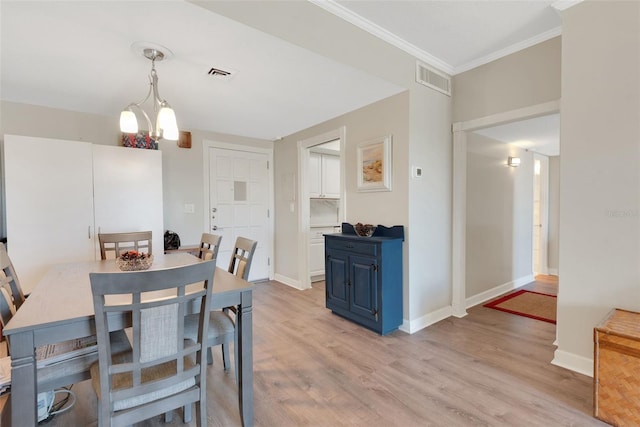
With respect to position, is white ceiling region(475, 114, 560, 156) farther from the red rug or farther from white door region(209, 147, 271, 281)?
white door region(209, 147, 271, 281)

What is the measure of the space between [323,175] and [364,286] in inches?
102

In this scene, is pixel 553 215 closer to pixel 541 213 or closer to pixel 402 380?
pixel 541 213

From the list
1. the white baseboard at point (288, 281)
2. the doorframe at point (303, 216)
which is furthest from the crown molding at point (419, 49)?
the white baseboard at point (288, 281)

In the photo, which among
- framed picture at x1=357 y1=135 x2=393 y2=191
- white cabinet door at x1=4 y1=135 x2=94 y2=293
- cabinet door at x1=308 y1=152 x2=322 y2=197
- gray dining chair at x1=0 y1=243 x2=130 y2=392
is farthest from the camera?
cabinet door at x1=308 y1=152 x2=322 y2=197

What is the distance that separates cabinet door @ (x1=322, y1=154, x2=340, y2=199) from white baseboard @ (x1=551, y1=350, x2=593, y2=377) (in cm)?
359

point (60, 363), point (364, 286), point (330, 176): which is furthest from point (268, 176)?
point (60, 363)

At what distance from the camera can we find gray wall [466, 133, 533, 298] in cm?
358

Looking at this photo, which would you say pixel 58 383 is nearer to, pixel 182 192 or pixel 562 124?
pixel 182 192

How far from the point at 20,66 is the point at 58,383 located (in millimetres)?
2454

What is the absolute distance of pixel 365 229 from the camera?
→ 9.92 feet

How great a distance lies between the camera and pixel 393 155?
9.59 ft

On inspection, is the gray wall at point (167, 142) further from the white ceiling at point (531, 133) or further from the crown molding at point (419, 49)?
the white ceiling at point (531, 133)

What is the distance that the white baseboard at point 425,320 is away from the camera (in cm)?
284

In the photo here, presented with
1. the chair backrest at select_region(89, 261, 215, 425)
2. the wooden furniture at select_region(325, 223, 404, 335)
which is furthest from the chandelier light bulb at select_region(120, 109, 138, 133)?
the wooden furniture at select_region(325, 223, 404, 335)
